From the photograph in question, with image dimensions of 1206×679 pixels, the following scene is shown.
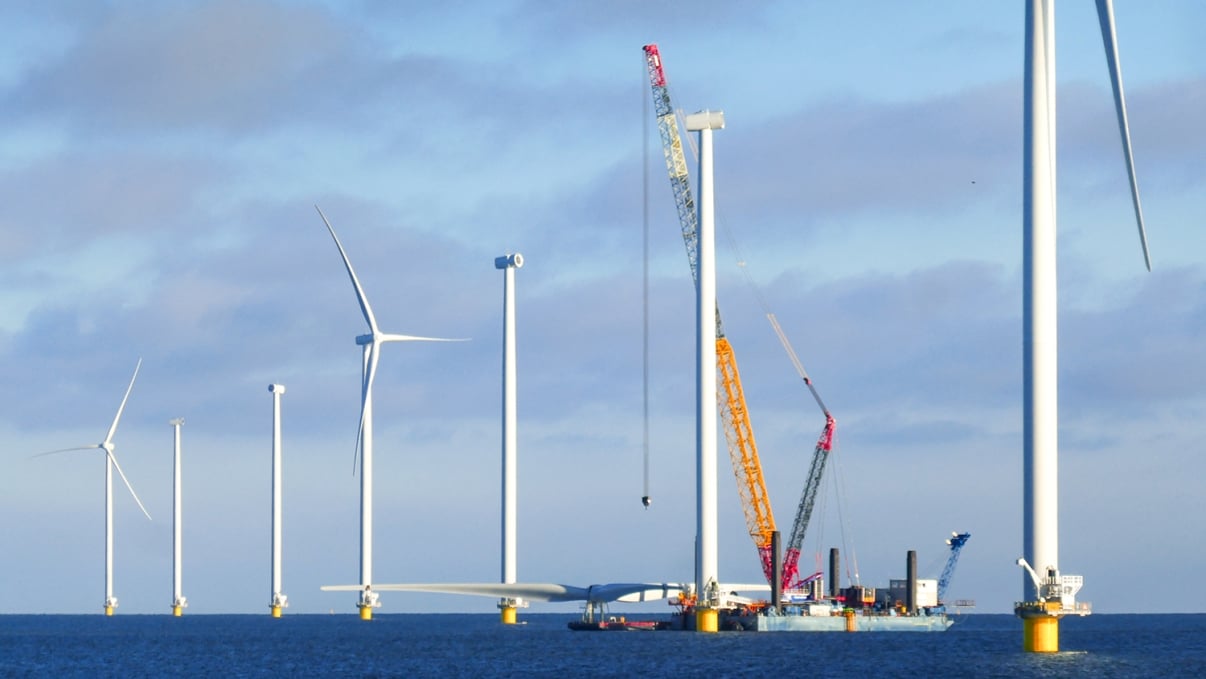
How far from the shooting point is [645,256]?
192 metres

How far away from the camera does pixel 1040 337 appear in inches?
3760

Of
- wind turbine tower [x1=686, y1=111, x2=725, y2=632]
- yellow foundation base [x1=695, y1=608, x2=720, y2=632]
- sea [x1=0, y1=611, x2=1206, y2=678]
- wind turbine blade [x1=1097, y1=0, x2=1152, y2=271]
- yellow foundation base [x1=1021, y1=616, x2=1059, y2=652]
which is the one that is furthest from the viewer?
yellow foundation base [x1=695, y1=608, x2=720, y2=632]

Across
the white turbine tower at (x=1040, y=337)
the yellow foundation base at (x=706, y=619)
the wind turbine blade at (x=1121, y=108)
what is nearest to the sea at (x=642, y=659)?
the yellow foundation base at (x=706, y=619)

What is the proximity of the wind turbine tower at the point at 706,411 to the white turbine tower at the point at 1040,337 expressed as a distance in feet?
192

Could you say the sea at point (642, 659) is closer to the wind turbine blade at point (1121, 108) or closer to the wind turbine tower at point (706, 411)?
the wind turbine tower at point (706, 411)

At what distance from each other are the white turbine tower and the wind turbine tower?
5864 cm

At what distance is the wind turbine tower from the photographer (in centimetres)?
15550

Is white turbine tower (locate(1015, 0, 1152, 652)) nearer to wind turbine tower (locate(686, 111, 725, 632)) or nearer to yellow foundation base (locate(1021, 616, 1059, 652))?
yellow foundation base (locate(1021, 616, 1059, 652))

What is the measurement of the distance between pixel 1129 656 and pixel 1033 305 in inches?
3264

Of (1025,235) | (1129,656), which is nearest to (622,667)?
(1025,235)

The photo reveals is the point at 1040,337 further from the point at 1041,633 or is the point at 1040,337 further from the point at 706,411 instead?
the point at 706,411

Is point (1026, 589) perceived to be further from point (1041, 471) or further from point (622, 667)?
point (622, 667)

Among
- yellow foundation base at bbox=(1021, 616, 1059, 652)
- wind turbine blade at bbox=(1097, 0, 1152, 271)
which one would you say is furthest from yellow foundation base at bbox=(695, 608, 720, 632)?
wind turbine blade at bbox=(1097, 0, 1152, 271)

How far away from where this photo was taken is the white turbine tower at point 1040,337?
9488cm
